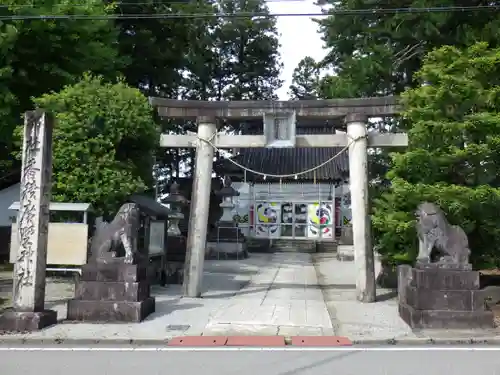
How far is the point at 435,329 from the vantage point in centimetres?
921

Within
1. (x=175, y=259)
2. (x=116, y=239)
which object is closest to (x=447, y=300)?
(x=116, y=239)

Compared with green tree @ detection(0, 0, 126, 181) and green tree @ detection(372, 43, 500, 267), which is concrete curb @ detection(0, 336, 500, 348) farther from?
green tree @ detection(0, 0, 126, 181)

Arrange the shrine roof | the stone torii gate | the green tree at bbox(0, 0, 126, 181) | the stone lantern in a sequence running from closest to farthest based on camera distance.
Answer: the stone torii gate
the green tree at bbox(0, 0, 126, 181)
the stone lantern
the shrine roof

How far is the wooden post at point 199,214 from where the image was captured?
12.6 meters

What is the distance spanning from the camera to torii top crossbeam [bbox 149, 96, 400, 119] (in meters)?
12.5

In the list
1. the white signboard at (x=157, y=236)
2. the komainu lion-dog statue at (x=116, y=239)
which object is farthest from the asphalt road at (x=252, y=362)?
the white signboard at (x=157, y=236)

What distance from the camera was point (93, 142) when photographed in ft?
47.7

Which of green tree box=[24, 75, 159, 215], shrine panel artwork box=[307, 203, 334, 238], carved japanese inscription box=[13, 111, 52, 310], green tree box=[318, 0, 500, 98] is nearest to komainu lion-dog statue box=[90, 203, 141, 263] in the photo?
carved japanese inscription box=[13, 111, 52, 310]

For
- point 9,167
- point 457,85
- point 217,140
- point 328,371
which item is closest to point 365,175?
point 457,85

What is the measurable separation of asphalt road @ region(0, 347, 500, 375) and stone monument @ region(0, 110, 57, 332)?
141 cm

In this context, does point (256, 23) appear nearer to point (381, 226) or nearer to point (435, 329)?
point (381, 226)

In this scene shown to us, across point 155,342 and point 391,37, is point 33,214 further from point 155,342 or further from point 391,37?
point 391,37

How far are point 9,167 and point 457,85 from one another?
16130 mm

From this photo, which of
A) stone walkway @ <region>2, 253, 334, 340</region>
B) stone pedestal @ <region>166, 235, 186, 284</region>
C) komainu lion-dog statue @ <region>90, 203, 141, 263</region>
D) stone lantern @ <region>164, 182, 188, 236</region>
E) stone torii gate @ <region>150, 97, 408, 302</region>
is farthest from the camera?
stone lantern @ <region>164, 182, 188, 236</region>
